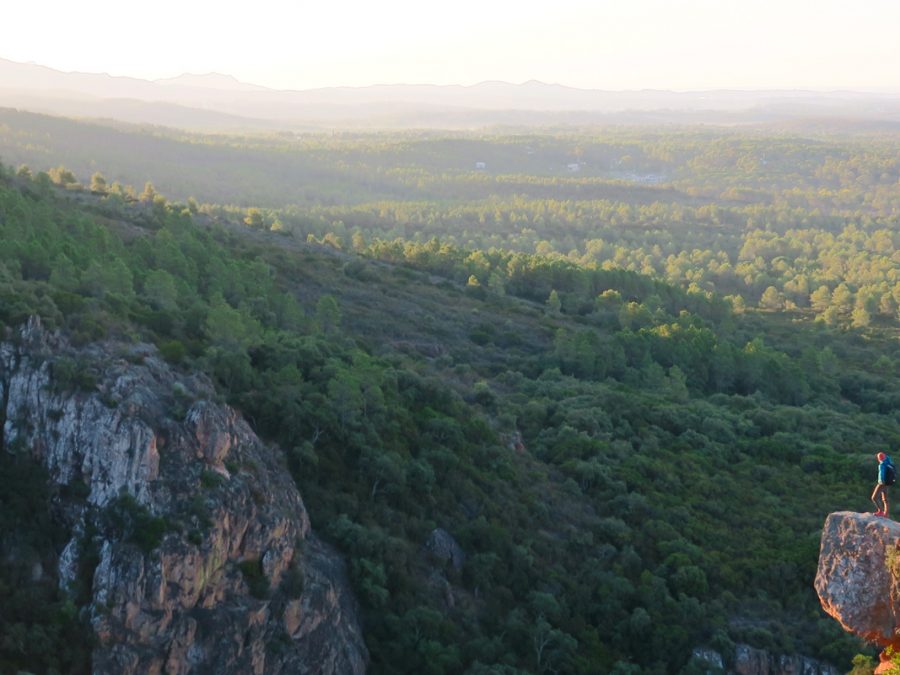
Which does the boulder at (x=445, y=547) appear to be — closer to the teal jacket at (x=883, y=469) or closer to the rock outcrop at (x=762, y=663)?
the rock outcrop at (x=762, y=663)

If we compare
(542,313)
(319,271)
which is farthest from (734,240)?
(319,271)

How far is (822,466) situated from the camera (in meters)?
Answer: 48.7

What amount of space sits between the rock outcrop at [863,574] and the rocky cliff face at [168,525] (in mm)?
14085

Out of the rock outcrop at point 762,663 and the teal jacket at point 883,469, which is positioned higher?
the teal jacket at point 883,469

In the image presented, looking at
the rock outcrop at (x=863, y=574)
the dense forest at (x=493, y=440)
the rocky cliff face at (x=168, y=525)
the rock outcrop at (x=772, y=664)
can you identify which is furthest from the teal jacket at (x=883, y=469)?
the rocky cliff face at (x=168, y=525)

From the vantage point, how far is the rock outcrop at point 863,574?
18953 mm

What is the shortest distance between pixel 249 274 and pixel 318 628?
3694 centimetres

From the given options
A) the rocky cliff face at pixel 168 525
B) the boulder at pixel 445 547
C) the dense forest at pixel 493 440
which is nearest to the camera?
the rocky cliff face at pixel 168 525

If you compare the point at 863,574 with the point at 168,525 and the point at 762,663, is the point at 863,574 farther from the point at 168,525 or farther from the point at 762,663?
the point at 168,525

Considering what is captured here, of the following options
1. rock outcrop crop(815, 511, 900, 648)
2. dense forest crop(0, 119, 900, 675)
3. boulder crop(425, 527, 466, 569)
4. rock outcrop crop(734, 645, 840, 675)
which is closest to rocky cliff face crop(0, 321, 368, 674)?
dense forest crop(0, 119, 900, 675)

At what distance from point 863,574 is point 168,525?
17385 millimetres

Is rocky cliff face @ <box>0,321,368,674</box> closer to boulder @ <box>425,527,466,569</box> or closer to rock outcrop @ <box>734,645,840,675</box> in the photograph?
boulder @ <box>425,527,466,569</box>

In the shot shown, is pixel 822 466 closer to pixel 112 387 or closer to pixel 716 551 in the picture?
pixel 716 551

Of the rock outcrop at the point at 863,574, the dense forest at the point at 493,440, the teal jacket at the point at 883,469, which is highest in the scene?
the teal jacket at the point at 883,469
